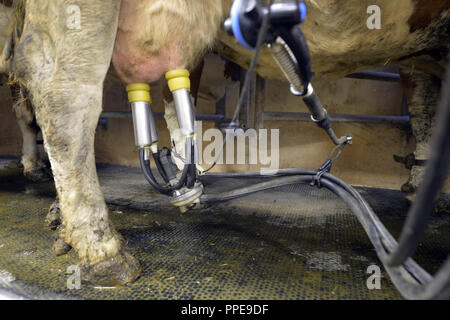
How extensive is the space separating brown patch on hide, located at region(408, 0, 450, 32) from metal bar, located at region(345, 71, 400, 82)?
1.02 meters

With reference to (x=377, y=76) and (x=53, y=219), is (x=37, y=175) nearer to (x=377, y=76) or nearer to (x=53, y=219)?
(x=53, y=219)

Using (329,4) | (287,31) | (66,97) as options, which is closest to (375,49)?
(329,4)

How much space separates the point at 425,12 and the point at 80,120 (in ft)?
4.42

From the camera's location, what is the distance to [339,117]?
2342mm

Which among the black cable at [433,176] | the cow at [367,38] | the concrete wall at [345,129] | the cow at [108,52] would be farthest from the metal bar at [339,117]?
the black cable at [433,176]

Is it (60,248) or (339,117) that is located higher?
(339,117)

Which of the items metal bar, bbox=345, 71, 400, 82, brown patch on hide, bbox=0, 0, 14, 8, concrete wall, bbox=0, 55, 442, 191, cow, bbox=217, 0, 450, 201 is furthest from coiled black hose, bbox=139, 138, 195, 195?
metal bar, bbox=345, 71, 400, 82

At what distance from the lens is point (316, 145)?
2395 millimetres

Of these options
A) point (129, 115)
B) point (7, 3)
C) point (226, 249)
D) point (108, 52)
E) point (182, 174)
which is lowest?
point (226, 249)

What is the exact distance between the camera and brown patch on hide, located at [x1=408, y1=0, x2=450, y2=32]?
3.70 ft

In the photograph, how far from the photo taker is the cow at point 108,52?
3.14 feet

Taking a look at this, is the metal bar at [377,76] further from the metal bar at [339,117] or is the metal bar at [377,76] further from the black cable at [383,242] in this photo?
the black cable at [383,242]

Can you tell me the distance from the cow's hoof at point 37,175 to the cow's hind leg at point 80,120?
59.4 inches

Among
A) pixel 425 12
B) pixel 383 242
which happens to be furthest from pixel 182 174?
pixel 425 12
